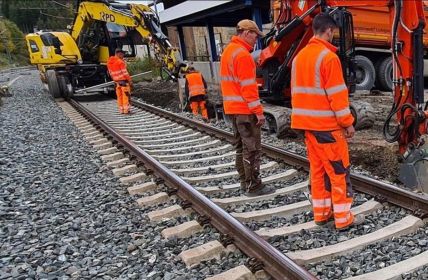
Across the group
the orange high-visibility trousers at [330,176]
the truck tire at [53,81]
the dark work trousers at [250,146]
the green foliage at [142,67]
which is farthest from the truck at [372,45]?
the green foliage at [142,67]

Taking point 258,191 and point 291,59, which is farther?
point 291,59

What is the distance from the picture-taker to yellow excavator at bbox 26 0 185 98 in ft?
50.0

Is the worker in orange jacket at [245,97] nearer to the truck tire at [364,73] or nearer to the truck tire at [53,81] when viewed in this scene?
the truck tire at [364,73]

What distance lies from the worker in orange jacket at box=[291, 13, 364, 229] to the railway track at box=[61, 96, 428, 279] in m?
0.26

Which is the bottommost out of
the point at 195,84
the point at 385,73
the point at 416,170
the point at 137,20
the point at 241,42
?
the point at 416,170

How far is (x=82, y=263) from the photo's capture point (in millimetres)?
3902

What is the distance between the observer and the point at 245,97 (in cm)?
498

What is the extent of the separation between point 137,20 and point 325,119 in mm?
11251

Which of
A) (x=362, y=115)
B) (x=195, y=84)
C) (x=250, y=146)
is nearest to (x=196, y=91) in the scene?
(x=195, y=84)

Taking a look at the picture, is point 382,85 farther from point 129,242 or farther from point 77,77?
point 129,242

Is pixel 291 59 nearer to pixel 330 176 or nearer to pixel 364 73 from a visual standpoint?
pixel 330 176

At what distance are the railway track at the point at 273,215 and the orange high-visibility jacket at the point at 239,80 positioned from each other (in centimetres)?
103

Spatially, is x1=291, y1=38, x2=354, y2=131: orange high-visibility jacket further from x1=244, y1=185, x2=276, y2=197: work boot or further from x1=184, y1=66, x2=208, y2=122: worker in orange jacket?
x1=184, y1=66, x2=208, y2=122: worker in orange jacket

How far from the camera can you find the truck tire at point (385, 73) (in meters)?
14.6
